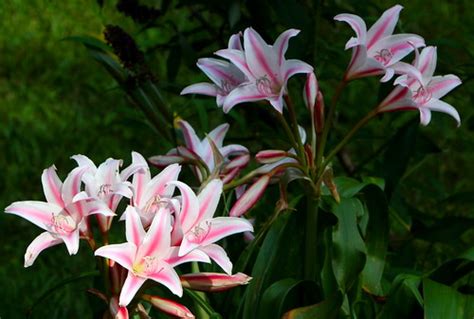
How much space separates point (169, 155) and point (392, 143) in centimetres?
90

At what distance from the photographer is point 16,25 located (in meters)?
5.10

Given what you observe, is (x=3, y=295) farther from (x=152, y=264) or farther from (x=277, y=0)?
(x=152, y=264)

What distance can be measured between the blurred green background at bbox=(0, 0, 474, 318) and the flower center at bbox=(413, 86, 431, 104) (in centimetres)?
62

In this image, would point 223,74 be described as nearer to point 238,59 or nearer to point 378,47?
point 238,59

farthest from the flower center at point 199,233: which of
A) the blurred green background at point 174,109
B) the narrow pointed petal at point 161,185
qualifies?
the blurred green background at point 174,109

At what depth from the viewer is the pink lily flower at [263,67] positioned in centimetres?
176

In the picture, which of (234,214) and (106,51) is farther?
(106,51)

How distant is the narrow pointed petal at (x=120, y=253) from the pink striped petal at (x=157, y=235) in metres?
0.02

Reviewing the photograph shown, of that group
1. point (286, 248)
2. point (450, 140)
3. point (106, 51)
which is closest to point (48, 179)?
point (286, 248)

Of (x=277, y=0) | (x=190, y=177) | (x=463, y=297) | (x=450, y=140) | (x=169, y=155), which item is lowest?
(x=450, y=140)

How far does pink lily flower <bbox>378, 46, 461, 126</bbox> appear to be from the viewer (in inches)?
72.6

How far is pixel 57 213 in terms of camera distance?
166cm

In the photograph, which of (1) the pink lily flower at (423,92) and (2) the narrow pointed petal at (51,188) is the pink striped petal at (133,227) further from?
(1) the pink lily flower at (423,92)

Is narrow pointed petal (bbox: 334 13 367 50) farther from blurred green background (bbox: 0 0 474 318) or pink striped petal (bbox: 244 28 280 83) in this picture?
blurred green background (bbox: 0 0 474 318)
